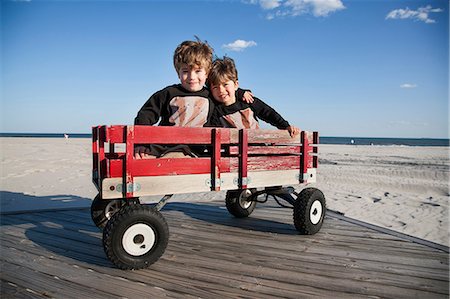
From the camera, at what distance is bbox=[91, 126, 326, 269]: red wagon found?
2717 millimetres

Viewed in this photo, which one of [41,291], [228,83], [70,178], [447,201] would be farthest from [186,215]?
[70,178]

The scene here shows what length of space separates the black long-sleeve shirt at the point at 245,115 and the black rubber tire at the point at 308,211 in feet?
2.74

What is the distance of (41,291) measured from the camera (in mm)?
2379

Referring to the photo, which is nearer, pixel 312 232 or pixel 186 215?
pixel 312 232

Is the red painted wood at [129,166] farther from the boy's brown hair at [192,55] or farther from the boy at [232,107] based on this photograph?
the boy at [232,107]

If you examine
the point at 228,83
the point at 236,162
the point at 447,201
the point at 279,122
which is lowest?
the point at 447,201

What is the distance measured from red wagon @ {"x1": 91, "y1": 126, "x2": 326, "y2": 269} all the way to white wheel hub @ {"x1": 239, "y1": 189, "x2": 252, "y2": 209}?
0.79 metres

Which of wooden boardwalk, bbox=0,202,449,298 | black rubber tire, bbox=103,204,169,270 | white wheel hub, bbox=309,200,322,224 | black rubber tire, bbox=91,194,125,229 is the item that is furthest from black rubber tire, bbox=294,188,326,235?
black rubber tire, bbox=91,194,125,229

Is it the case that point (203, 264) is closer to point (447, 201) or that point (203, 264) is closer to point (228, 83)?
point (228, 83)

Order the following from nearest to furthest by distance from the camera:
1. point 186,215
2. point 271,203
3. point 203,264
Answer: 1. point 203,264
2. point 186,215
3. point 271,203

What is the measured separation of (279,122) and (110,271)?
2429 millimetres

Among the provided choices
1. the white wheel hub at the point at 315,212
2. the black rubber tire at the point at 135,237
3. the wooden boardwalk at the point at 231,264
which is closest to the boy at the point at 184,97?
the black rubber tire at the point at 135,237

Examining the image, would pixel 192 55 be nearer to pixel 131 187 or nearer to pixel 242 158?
pixel 242 158

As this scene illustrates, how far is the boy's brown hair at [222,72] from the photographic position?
3.72m
